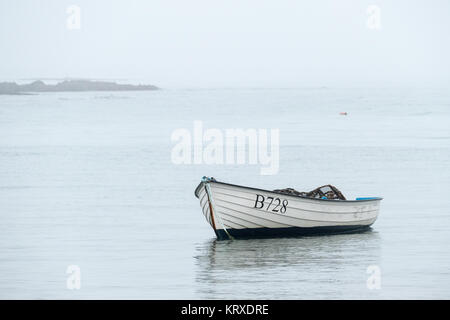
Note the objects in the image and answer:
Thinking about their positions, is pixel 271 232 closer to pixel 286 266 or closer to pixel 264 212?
pixel 264 212

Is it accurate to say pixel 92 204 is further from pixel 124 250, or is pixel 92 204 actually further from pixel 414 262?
pixel 414 262

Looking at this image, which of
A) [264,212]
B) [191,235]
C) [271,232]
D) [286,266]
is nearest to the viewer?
[286,266]

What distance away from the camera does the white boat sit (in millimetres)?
25766

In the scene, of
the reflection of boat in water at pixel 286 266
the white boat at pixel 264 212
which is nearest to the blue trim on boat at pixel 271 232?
the white boat at pixel 264 212

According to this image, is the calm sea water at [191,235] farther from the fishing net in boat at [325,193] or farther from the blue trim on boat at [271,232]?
the fishing net in boat at [325,193]

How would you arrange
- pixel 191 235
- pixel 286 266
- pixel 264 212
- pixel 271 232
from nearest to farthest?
pixel 286 266, pixel 264 212, pixel 271 232, pixel 191 235

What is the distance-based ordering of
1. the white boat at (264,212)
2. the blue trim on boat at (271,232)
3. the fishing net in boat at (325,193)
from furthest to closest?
1. the fishing net in boat at (325,193)
2. the blue trim on boat at (271,232)
3. the white boat at (264,212)

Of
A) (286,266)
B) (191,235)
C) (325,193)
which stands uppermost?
(325,193)

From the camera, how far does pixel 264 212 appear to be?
25984mm

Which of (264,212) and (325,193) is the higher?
(325,193)

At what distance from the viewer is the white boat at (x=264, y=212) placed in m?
25.8

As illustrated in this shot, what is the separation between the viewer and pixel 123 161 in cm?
5612

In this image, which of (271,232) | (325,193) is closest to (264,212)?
(271,232)
